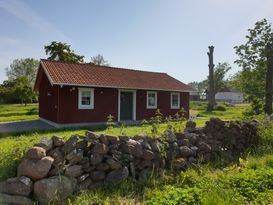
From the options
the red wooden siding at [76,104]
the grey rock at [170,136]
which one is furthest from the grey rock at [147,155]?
the red wooden siding at [76,104]

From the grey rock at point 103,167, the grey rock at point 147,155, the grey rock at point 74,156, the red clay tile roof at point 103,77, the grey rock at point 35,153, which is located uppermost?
the red clay tile roof at point 103,77

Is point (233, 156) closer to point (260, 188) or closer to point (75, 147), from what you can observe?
point (260, 188)

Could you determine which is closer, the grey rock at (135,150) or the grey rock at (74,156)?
the grey rock at (74,156)

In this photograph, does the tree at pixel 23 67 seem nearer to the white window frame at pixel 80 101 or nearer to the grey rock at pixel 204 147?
the white window frame at pixel 80 101

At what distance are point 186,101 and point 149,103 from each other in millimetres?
4019

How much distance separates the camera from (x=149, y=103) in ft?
61.2

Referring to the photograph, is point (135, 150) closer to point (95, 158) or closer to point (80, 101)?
point (95, 158)

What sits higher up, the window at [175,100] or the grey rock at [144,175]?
the window at [175,100]

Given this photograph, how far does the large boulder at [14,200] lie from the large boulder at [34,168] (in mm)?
336

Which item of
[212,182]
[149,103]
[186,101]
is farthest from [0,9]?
[186,101]

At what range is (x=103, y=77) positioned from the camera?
672 inches

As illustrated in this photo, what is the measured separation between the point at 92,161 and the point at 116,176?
1.77ft

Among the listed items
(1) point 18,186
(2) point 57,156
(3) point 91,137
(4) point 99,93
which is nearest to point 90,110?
(4) point 99,93

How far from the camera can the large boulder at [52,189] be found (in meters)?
4.07
